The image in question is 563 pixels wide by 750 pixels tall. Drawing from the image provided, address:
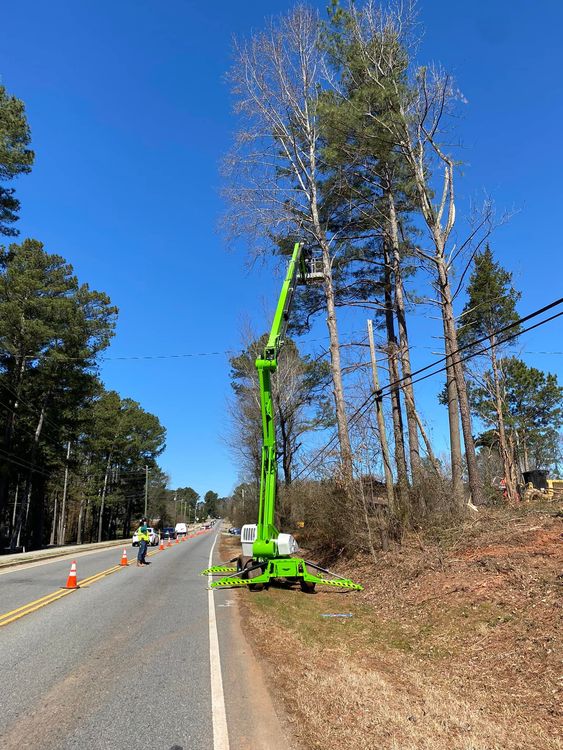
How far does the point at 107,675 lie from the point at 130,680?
37 cm

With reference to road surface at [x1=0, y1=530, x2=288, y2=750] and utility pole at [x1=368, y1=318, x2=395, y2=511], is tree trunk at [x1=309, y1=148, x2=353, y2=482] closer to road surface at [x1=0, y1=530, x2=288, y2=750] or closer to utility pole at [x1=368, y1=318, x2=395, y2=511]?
utility pole at [x1=368, y1=318, x2=395, y2=511]

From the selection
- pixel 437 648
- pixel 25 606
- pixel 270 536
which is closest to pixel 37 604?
pixel 25 606

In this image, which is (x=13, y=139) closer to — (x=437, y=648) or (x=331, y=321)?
(x=331, y=321)

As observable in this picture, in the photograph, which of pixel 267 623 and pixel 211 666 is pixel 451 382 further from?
pixel 211 666

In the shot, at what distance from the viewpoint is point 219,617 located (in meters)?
9.37

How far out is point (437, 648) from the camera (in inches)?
265

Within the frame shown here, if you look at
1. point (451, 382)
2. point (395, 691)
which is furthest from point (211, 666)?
point (451, 382)

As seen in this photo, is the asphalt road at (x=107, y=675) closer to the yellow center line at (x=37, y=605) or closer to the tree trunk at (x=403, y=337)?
the yellow center line at (x=37, y=605)

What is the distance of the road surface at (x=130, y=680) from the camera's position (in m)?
4.25

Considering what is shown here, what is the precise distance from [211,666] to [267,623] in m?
2.53

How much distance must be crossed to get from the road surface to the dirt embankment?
0.46 meters

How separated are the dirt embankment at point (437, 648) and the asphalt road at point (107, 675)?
942 millimetres

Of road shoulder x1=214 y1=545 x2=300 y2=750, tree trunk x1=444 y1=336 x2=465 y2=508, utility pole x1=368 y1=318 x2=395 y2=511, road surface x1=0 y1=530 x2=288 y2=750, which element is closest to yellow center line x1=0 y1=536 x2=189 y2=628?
road surface x1=0 y1=530 x2=288 y2=750

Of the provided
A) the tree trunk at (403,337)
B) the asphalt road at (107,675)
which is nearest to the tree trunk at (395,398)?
the tree trunk at (403,337)
